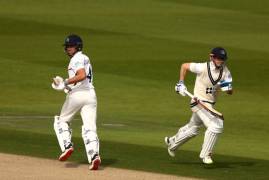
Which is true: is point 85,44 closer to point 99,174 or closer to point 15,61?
point 15,61

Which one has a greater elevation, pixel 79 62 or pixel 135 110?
pixel 79 62

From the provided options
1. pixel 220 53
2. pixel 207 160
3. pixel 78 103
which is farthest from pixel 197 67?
pixel 78 103

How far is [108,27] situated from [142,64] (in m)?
7.69

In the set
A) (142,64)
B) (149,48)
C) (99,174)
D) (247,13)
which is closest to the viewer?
(99,174)

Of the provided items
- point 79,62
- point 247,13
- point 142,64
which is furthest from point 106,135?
point 247,13

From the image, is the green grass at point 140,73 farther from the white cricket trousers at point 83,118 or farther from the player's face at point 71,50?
the player's face at point 71,50

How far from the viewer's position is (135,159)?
1769 centimetres

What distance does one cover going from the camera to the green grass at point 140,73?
18.9 metres

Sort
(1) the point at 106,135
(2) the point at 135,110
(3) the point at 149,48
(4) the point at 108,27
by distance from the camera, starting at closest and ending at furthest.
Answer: (1) the point at 106,135, (2) the point at 135,110, (3) the point at 149,48, (4) the point at 108,27

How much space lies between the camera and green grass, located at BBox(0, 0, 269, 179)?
18.9 meters

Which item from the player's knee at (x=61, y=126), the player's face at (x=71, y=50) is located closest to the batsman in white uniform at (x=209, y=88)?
the player's face at (x=71, y=50)

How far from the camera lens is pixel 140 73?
3131 cm

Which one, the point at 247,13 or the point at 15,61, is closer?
the point at 15,61

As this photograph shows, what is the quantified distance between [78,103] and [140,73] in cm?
1476
